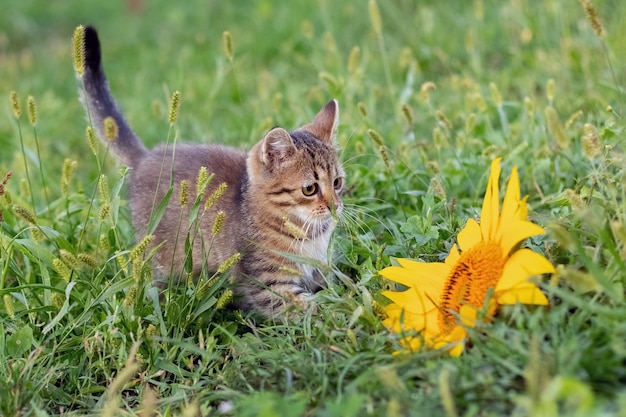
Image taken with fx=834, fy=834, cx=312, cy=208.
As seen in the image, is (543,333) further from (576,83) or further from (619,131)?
(576,83)

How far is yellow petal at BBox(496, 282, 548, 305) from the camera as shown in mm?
2605

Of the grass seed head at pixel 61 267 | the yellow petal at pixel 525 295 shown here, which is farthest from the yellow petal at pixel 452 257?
the grass seed head at pixel 61 267

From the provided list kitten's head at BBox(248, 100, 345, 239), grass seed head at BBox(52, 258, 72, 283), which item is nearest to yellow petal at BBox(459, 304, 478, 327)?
kitten's head at BBox(248, 100, 345, 239)

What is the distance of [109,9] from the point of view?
10.1m

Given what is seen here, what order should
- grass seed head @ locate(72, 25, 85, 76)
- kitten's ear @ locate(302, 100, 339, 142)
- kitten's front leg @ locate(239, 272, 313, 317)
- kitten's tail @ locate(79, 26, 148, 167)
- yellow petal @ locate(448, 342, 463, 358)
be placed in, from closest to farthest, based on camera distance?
yellow petal @ locate(448, 342, 463, 358) < grass seed head @ locate(72, 25, 85, 76) < kitten's front leg @ locate(239, 272, 313, 317) < kitten's ear @ locate(302, 100, 339, 142) < kitten's tail @ locate(79, 26, 148, 167)

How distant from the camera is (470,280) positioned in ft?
9.45

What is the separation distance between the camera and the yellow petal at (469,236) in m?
3.08

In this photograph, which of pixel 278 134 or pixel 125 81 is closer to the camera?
pixel 278 134

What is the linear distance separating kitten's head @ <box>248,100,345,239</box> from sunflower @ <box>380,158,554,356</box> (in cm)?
67

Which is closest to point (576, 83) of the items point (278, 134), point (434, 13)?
point (434, 13)

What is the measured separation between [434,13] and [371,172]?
9.85ft

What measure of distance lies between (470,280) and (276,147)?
1.27 meters

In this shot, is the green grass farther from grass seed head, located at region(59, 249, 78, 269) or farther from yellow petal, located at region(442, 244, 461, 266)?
yellow petal, located at region(442, 244, 461, 266)

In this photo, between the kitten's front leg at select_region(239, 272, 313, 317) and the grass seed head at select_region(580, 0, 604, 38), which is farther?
the kitten's front leg at select_region(239, 272, 313, 317)
